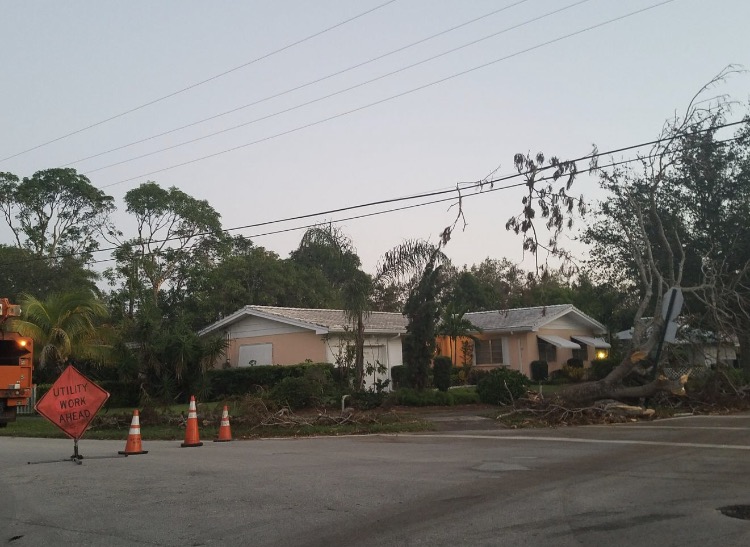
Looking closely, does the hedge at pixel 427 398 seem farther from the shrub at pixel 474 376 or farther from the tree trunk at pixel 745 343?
the shrub at pixel 474 376

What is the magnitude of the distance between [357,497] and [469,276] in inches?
1790

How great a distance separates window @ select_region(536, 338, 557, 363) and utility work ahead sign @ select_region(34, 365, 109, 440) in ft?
92.3

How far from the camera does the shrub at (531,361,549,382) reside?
3588cm

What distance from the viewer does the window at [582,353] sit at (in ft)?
128

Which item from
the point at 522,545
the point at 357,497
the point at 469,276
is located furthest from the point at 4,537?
the point at 469,276

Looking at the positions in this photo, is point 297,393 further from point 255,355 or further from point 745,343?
point 745,343

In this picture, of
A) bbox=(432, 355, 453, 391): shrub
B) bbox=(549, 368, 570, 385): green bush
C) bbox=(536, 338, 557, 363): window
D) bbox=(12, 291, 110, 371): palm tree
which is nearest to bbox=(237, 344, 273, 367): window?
bbox=(12, 291, 110, 371): palm tree

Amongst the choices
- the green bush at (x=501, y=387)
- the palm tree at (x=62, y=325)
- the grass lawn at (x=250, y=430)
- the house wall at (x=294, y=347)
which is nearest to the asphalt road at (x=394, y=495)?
the grass lawn at (x=250, y=430)

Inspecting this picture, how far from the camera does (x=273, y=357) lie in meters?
30.3

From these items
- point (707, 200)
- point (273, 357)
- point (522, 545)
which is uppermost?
point (707, 200)

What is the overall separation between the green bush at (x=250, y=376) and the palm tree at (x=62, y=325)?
4.83 metres

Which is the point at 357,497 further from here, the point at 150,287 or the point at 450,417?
the point at 150,287

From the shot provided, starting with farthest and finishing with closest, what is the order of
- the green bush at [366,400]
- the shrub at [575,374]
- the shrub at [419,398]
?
the shrub at [575,374] → the shrub at [419,398] → the green bush at [366,400]

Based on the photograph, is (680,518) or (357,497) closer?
(680,518)
